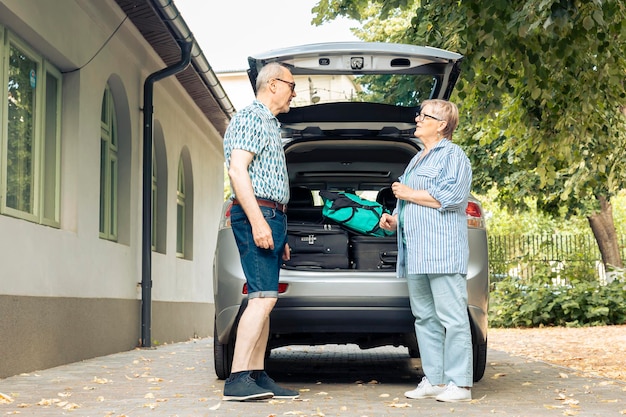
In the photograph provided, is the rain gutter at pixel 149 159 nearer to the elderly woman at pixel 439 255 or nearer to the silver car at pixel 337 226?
the silver car at pixel 337 226

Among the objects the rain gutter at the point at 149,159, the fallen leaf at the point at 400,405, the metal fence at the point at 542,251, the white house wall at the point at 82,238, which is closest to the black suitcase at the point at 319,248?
the fallen leaf at the point at 400,405

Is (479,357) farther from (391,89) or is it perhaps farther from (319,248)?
(391,89)

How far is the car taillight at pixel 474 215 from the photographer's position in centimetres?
654

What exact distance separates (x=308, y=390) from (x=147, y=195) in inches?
252

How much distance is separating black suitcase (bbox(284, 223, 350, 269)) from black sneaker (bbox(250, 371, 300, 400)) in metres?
0.91

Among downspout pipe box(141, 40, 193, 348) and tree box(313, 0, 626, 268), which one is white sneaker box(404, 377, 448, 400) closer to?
tree box(313, 0, 626, 268)

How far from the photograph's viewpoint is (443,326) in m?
6.25

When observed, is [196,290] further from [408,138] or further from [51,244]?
[408,138]

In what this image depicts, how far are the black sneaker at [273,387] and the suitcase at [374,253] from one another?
3.70ft

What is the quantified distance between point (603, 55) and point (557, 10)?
3685 mm

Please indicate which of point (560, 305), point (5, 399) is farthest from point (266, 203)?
point (560, 305)

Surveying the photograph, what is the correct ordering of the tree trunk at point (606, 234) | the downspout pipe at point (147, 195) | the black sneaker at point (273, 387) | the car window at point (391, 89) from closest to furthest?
the black sneaker at point (273, 387)
the car window at point (391, 89)
the downspout pipe at point (147, 195)
the tree trunk at point (606, 234)

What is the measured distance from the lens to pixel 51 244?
8750mm

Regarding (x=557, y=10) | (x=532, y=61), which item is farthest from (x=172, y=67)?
(x=557, y=10)
